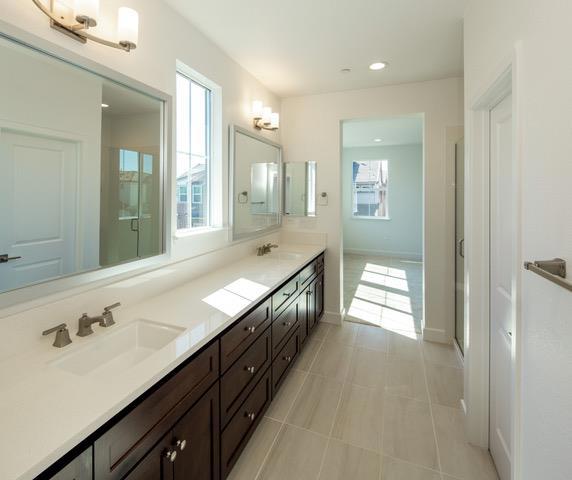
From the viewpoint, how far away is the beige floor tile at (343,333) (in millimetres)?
3205

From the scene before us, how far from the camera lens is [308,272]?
2.91 m

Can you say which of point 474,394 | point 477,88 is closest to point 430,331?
point 474,394

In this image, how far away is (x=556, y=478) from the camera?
85cm

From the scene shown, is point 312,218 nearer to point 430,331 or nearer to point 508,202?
point 430,331

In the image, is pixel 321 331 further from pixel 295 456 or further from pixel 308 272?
pixel 295 456

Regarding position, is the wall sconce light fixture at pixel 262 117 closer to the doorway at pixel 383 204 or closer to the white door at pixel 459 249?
the white door at pixel 459 249

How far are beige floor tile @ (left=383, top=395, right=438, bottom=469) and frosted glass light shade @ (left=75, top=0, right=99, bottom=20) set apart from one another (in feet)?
8.44

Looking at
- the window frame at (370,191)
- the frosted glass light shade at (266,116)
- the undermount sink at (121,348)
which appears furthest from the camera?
the window frame at (370,191)

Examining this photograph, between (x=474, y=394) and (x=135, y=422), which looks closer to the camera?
(x=135, y=422)

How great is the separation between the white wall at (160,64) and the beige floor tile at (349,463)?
136cm

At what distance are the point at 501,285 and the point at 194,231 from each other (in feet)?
6.35

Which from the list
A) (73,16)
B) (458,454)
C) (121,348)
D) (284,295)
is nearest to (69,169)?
(73,16)

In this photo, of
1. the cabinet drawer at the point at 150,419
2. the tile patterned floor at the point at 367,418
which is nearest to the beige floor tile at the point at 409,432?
the tile patterned floor at the point at 367,418

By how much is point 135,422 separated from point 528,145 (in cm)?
152
